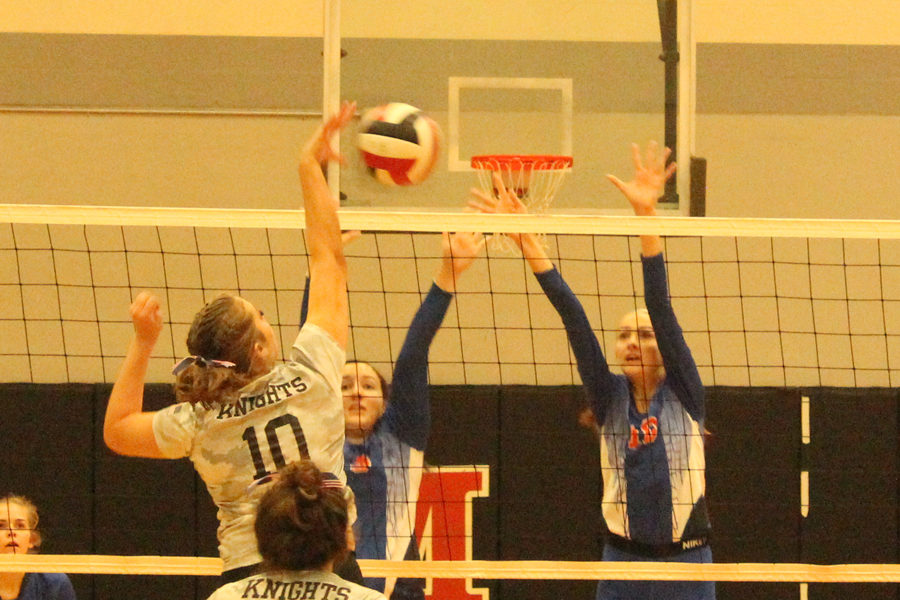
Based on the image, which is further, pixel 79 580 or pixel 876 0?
pixel 876 0

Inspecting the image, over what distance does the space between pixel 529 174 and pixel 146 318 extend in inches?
121

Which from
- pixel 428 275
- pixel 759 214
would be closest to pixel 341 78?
pixel 428 275

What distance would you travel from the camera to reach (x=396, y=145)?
3.78m

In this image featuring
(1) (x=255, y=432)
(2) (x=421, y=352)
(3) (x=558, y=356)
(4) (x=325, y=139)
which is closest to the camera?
(1) (x=255, y=432)

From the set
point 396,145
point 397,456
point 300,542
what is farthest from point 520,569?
point 300,542

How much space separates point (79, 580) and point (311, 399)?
446 centimetres

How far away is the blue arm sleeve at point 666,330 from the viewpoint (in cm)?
382

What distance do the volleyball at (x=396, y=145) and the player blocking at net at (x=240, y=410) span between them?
1.27 metres

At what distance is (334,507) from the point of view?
7.08 ft

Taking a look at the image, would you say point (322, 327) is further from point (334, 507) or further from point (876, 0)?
point (876, 0)

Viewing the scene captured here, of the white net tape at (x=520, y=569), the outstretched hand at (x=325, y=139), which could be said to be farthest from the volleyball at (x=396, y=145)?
the white net tape at (x=520, y=569)

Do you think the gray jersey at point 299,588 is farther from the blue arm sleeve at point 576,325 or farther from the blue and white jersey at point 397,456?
the blue arm sleeve at point 576,325

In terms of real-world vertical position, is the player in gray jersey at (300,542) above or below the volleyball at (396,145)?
below

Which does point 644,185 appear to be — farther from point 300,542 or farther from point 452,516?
point 452,516
